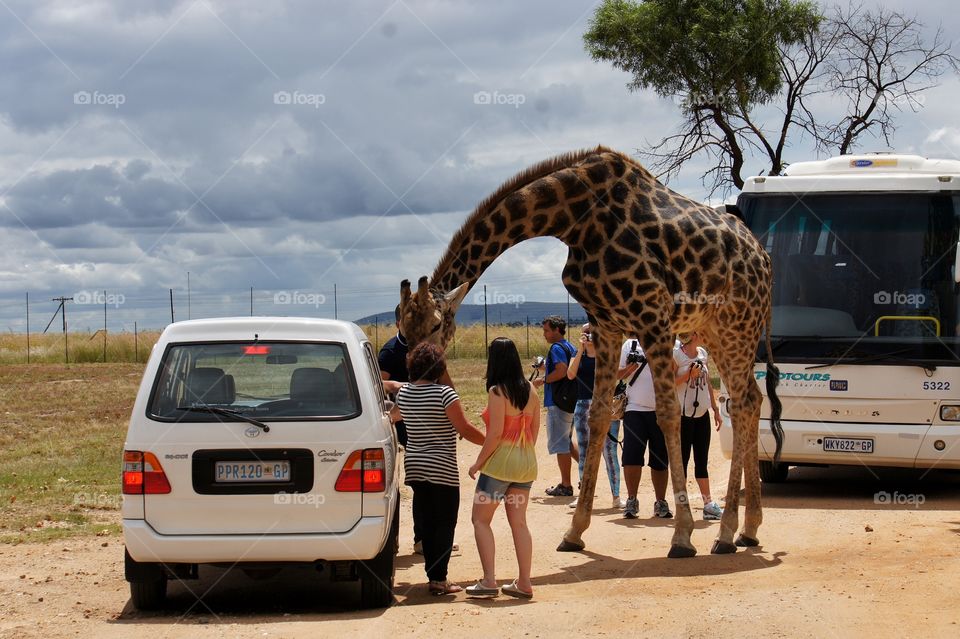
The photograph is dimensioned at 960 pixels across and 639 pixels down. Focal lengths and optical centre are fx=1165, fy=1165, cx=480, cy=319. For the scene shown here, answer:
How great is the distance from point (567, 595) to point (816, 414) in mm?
5296

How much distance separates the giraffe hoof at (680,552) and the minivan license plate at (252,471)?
363cm

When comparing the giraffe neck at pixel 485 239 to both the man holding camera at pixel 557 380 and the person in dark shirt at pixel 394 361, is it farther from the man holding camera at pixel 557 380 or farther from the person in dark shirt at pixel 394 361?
the man holding camera at pixel 557 380

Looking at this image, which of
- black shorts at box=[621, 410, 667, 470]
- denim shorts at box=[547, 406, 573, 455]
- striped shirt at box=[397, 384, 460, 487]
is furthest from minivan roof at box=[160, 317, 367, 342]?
denim shorts at box=[547, 406, 573, 455]

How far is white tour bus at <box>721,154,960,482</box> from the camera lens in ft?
39.0

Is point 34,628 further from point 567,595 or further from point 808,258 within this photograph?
point 808,258

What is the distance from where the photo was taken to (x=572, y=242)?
31.6 feet

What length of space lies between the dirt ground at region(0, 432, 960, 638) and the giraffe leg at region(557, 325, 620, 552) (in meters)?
0.25

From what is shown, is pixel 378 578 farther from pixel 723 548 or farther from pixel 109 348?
pixel 109 348

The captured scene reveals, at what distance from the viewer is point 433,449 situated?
7.92 m

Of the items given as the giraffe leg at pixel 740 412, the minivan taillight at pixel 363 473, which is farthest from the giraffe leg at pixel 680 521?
the minivan taillight at pixel 363 473

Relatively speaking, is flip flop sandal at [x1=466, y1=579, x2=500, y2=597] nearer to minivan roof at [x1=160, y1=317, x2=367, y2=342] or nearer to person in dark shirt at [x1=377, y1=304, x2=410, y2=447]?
minivan roof at [x1=160, y1=317, x2=367, y2=342]

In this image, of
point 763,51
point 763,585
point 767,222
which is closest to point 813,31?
point 763,51

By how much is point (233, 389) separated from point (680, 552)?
3871 mm

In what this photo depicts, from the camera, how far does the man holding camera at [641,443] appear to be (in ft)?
37.2
